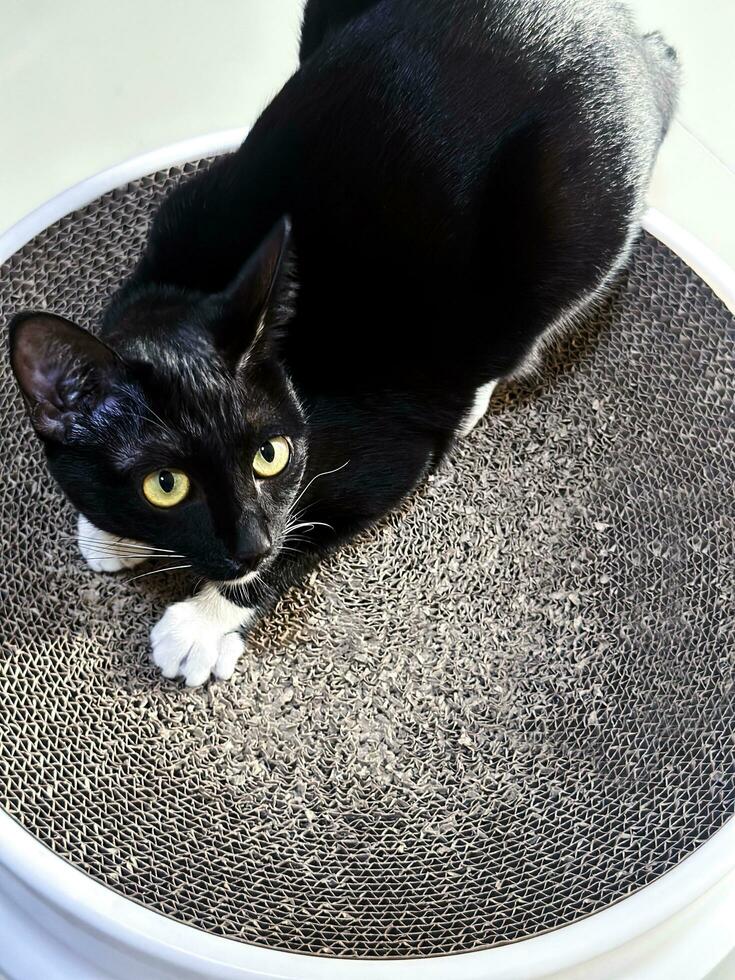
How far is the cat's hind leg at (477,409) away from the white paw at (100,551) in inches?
17.0

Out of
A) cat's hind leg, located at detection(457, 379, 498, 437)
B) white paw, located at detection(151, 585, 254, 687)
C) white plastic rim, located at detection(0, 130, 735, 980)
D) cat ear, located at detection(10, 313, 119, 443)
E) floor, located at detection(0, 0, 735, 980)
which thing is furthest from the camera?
floor, located at detection(0, 0, 735, 980)

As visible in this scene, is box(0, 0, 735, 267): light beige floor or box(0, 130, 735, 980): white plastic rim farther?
box(0, 0, 735, 267): light beige floor

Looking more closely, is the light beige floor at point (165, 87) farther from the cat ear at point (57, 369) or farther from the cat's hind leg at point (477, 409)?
the cat ear at point (57, 369)

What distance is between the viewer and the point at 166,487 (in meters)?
1.01

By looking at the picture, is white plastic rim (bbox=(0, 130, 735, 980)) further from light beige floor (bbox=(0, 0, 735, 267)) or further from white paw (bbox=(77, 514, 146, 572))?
light beige floor (bbox=(0, 0, 735, 267))

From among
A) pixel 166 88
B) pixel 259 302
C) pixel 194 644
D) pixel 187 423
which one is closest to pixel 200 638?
pixel 194 644

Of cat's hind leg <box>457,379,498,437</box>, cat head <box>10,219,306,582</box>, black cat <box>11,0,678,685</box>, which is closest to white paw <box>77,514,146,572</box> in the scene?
black cat <box>11,0,678,685</box>

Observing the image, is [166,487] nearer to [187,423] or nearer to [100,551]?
[187,423]

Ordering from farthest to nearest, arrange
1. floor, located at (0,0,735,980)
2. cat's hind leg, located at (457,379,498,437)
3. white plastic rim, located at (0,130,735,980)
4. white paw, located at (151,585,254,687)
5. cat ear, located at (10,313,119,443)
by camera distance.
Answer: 1. floor, located at (0,0,735,980)
2. cat's hind leg, located at (457,379,498,437)
3. white paw, located at (151,585,254,687)
4. white plastic rim, located at (0,130,735,980)
5. cat ear, located at (10,313,119,443)

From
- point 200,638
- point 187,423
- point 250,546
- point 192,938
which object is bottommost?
point 192,938

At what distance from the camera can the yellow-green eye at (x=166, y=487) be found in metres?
1.00

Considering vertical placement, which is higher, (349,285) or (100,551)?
(349,285)

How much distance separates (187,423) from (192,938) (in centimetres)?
48

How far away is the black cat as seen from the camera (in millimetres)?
1014
